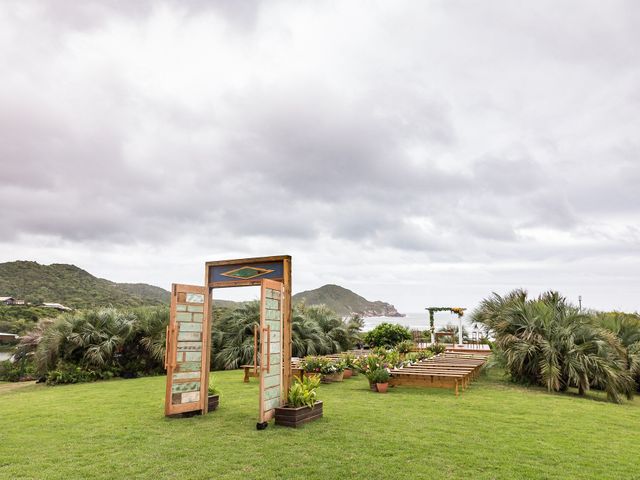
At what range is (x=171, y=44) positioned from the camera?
10.7m

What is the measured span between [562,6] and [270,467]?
34.7 ft

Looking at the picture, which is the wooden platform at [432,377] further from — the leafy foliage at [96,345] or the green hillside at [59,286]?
the green hillside at [59,286]

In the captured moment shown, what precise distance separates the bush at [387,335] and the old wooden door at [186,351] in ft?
48.3

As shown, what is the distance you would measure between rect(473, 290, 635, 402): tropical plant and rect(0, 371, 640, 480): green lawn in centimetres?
122

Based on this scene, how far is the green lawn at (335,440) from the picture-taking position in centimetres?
450

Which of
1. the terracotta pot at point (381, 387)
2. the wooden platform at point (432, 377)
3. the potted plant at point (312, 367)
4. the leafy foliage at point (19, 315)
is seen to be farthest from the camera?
the leafy foliage at point (19, 315)

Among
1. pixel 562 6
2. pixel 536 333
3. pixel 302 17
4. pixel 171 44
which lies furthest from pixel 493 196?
pixel 171 44

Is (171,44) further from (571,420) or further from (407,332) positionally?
(407,332)

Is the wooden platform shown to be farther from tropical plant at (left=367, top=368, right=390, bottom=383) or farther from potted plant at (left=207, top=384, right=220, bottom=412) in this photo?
potted plant at (left=207, top=384, right=220, bottom=412)

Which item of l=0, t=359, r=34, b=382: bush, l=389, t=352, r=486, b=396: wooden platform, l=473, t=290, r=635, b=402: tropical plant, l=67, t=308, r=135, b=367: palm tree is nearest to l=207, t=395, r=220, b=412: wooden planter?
l=389, t=352, r=486, b=396: wooden platform

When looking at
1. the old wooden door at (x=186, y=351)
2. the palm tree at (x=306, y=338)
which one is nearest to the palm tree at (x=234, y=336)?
the palm tree at (x=306, y=338)

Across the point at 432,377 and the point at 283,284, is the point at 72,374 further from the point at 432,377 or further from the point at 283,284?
the point at 432,377

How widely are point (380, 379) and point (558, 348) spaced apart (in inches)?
191

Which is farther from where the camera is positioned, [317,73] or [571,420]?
[317,73]
